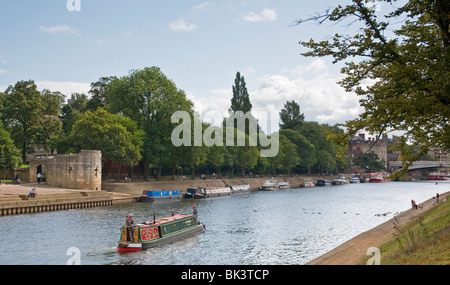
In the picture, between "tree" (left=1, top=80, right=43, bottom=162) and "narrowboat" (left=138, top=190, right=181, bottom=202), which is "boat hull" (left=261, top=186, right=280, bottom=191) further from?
"tree" (left=1, top=80, right=43, bottom=162)

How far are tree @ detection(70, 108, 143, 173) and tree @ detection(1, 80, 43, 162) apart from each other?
11.8 meters

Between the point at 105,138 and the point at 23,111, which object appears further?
the point at 23,111

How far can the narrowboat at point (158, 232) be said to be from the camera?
3388cm

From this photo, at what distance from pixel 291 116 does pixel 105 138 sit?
111 meters

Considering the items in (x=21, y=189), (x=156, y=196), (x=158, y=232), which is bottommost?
(x=158, y=232)

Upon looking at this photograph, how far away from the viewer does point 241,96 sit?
144 meters

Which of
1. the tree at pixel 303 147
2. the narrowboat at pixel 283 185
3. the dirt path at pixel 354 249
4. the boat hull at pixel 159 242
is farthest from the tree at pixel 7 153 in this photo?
the tree at pixel 303 147

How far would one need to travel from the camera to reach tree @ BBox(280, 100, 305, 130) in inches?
6949

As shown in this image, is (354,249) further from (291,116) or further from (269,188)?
(291,116)

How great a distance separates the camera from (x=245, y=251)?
3416cm

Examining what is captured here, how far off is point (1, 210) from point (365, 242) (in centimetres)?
3895

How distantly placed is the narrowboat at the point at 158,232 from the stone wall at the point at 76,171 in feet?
113

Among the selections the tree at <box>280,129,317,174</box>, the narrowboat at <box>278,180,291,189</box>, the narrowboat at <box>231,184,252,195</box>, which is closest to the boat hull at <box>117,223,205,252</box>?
the narrowboat at <box>231,184,252,195</box>

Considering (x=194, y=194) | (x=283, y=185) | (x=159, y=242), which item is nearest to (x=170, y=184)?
(x=194, y=194)
